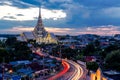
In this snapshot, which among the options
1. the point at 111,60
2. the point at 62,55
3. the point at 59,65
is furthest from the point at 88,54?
the point at 111,60

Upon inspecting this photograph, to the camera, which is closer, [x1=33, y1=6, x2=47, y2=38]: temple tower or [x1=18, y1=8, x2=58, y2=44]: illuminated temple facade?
[x1=18, y1=8, x2=58, y2=44]: illuminated temple facade

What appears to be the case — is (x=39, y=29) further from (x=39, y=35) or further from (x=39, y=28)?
(x=39, y=35)

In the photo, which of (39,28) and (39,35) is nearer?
(39,35)

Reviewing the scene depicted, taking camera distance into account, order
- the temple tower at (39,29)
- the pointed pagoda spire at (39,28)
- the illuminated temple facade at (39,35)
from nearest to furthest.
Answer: the illuminated temple facade at (39,35) < the temple tower at (39,29) < the pointed pagoda spire at (39,28)

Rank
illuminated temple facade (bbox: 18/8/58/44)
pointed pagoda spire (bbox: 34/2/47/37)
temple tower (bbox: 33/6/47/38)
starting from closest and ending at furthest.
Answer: illuminated temple facade (bbox: 18/8/58/44)
temple tower (bbox: 33/6/47/38)
pointed pagoda spire (bbox: 34/2/47/37)

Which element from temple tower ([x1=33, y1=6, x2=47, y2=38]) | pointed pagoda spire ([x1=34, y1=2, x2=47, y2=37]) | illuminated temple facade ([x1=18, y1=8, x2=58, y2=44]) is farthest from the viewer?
pointed pagoda spire ([x1=34, y1=2, x2=47, y2=37])

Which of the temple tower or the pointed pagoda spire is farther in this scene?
the pointed pagoda spire

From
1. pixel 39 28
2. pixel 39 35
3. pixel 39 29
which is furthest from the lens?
pixel 39 28

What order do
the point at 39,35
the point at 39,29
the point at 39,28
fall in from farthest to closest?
the point at 39,28
the point at 39,29
the point at 39,35

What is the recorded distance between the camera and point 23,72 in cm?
3300

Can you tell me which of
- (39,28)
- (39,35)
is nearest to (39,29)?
(39,28)

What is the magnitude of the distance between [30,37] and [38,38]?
240 centimetres

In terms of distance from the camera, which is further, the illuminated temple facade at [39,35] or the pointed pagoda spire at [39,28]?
the pointed pagoda spire at [39,28]

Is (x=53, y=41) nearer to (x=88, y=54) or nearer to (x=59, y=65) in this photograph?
(x=88, y=54)
